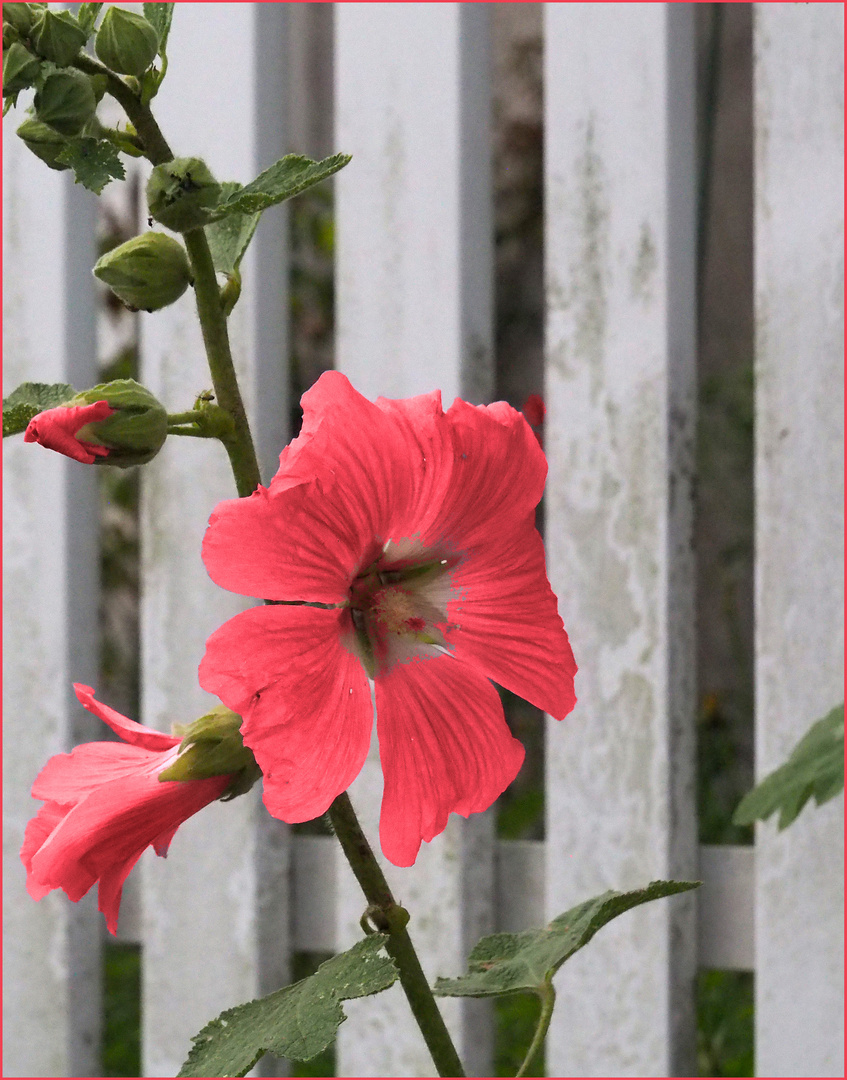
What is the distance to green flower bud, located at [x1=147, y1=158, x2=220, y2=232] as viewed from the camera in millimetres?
261

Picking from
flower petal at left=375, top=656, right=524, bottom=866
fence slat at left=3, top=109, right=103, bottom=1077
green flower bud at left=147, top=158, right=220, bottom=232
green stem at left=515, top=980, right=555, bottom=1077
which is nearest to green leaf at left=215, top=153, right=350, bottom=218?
green flower bud at left=147, top=158, right=220, bottom=232

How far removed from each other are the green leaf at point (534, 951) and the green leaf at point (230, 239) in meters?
0.20

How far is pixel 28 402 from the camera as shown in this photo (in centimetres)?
30

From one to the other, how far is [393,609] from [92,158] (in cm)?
13

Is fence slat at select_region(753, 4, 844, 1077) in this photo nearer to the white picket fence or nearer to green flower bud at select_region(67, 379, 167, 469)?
the white picket fence

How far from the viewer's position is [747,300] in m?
1.61

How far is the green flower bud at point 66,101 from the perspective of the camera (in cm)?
27

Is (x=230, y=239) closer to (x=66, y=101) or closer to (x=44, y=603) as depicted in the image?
(x=66, y=101)

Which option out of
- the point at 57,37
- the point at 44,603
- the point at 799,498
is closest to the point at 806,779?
the point at 799,498

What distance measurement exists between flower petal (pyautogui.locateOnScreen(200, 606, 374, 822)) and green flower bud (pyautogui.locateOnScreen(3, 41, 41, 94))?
15cm

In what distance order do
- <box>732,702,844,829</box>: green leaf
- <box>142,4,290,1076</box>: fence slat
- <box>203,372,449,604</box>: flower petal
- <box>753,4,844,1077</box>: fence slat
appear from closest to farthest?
<box>203,372,449,604</box>: flower petal < <box>732,702,844,829</box>: green leaf < <box>753,4,844,1077</box>: fence slat < <box>142,4,290,1076</box>: fence slat

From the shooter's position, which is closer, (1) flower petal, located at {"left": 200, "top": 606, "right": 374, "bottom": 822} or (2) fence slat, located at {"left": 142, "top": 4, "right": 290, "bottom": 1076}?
(1) flower petal, located at {"left": 200, "top": 606, "right": 374, "bottom": 822}

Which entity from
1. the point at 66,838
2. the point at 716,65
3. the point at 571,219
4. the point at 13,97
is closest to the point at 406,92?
the point at 571,219

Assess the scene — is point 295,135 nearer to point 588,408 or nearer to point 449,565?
point 588,408
